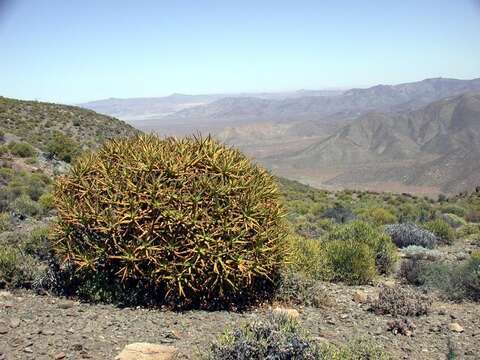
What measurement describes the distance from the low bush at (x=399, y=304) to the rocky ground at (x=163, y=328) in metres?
0.13

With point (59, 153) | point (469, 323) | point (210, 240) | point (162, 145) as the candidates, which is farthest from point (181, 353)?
point (59, 153)

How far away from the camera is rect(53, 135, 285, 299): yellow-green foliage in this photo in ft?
18.8

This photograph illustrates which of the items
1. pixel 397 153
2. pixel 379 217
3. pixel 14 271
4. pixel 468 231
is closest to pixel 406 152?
pixel 397 153

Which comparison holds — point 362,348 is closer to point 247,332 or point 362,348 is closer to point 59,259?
point 247,332

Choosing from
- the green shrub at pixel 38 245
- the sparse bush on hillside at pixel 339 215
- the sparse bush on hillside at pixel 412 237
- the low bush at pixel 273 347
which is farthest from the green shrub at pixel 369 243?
the sparse bush on hillside at pixel 339 215

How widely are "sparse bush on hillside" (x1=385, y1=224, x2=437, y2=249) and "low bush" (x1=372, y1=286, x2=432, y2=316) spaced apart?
480cm

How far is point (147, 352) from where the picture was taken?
14.9 feet

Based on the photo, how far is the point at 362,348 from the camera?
4.51 metres

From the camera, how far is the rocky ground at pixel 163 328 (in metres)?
4.86

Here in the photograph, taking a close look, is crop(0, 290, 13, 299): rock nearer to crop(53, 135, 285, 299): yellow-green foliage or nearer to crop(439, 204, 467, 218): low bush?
crop(53, 135, 285, 299): yellow-green foliage

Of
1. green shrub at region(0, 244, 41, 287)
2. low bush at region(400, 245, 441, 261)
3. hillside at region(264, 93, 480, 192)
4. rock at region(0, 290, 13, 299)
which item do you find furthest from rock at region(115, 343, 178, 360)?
hillside at region(264, 93, 480, 192)

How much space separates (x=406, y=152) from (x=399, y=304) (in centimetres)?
12618

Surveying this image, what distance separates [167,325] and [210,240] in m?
1.04

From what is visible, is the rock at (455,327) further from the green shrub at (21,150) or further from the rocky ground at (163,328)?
the green shrub at (21,150)
